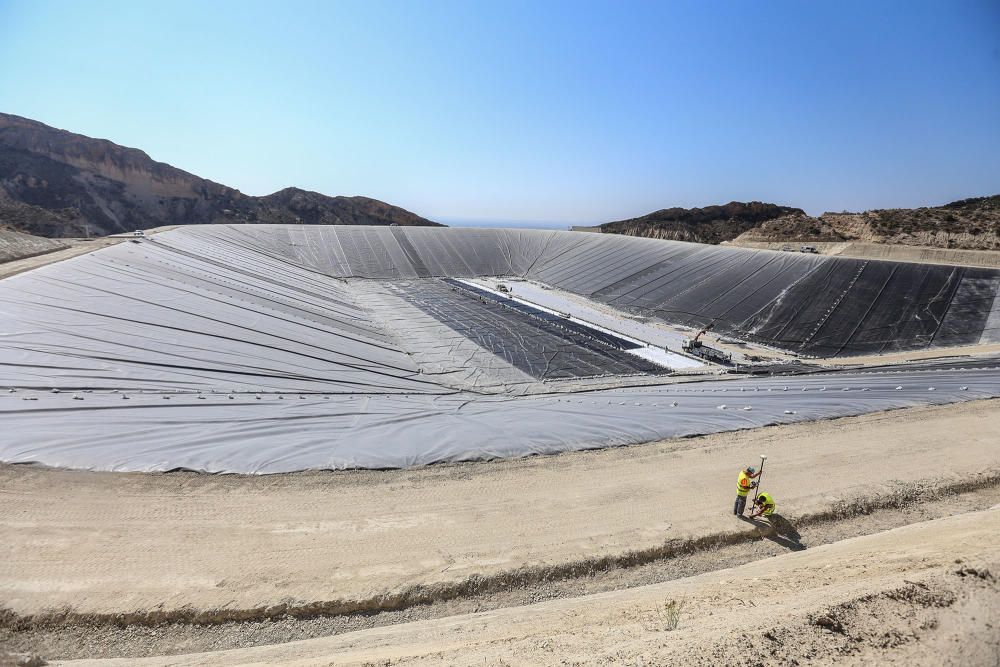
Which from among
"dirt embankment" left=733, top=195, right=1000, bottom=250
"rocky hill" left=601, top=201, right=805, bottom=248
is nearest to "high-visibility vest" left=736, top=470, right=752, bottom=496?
"dirt embankment" left=733, top=195, right=1000, bottom=250

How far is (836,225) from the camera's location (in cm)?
4116

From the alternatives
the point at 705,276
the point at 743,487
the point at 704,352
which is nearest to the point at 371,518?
the point at 743,487

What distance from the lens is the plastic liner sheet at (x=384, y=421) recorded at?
7.11m

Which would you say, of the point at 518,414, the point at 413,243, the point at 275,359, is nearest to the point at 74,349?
the point at 275,359

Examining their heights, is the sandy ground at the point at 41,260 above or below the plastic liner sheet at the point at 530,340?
above

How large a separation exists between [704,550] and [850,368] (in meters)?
12.7

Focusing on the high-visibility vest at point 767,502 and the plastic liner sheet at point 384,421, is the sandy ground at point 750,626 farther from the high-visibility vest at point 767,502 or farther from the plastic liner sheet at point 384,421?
the plastic liner sheet at point 384,421

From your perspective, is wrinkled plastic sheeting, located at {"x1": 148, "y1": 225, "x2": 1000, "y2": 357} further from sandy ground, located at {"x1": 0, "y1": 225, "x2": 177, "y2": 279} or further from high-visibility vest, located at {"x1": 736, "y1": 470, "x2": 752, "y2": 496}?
high-visibility vest, located at {"x1": 736, "y1": 470, "x2": 752, "y2": 496}

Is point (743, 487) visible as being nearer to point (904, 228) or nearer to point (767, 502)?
point (767, 502)

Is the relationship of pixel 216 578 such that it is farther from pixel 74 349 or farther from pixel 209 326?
pixel 209 326

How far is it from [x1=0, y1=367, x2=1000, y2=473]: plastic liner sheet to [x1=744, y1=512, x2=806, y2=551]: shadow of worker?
2.60 metres

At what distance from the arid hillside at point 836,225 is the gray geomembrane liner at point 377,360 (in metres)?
16.2

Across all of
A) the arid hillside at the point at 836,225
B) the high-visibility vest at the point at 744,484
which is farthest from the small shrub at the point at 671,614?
the arid hillside at the point at 836,225

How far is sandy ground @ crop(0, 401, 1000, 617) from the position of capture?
506cm
